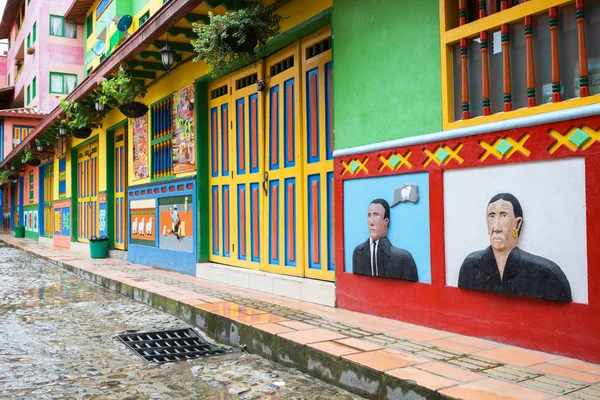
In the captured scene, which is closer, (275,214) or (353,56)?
(353,56)

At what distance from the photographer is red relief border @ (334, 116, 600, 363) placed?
3.51 m

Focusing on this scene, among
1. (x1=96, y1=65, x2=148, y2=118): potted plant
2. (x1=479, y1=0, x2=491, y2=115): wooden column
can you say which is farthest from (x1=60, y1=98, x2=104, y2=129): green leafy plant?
(x1=479, y1=0, x2=491, y2=115): wooden column

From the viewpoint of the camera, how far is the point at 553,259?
3711 mm

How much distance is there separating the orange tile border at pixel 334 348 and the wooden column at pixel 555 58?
2258 millimetres

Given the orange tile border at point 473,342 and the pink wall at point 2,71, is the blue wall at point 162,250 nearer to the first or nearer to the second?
the orange tile border at point 473,342

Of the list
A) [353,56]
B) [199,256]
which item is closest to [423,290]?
[353,56]

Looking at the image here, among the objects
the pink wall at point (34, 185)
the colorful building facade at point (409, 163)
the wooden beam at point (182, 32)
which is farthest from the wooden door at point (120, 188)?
the pink wall at point (34, 185)

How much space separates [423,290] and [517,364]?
1.25 meters

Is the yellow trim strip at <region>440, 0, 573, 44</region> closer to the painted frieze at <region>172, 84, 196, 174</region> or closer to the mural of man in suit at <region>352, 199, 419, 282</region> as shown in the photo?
the mural of man in suit at <region>352, 199, 419, 282</region>

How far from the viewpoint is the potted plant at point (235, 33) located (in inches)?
242

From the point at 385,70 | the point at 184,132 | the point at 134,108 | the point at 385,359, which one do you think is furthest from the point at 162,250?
the point at 385,359

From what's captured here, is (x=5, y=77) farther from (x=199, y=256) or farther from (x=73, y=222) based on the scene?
(x=199, y=256)

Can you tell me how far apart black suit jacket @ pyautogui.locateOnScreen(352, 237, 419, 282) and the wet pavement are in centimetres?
133

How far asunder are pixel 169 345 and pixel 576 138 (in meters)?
3.87
